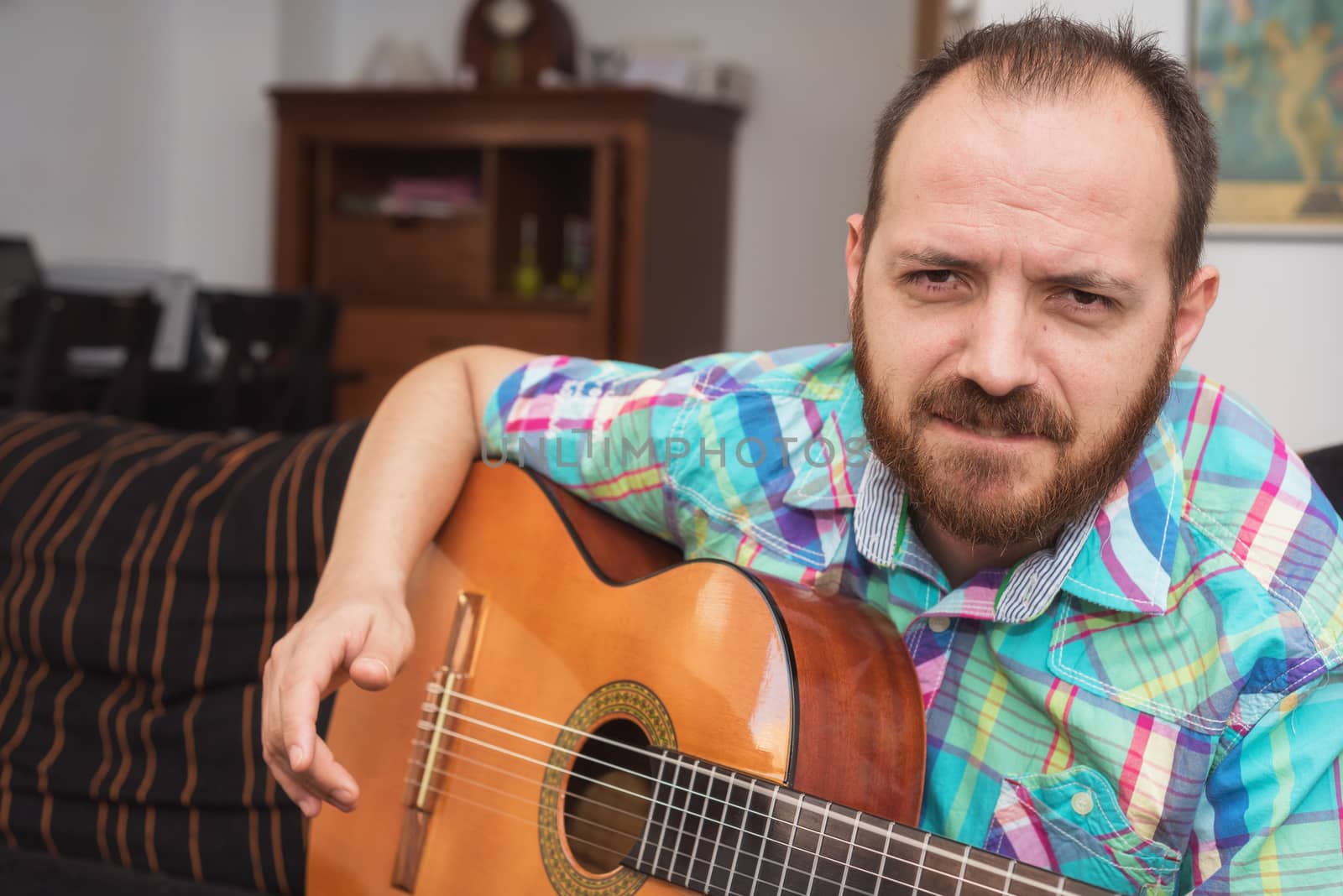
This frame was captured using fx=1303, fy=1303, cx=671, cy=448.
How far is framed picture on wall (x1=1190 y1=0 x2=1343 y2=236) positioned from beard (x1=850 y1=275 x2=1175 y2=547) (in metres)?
0.77

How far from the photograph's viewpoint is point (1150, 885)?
0.97 metres

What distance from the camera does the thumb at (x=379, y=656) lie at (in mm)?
1079

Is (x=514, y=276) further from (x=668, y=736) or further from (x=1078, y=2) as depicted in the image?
(x=668, y=736)

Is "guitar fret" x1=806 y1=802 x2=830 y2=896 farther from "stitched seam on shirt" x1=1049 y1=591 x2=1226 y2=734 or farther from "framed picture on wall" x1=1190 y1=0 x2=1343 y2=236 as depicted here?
"framed picture on wall" x1=1190 y1=0 x2=1343 y2=236

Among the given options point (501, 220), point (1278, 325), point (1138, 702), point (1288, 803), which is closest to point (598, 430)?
point (1138, 702)

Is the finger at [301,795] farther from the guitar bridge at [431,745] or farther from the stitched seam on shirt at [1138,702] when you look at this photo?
the stitched seam on shirt at [1138,702]

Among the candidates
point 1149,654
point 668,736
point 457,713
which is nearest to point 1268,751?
point 1149,654

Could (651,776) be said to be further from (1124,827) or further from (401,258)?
(401,258)

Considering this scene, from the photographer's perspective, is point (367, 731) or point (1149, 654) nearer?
point (1149, 654)

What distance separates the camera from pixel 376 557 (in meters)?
1.24

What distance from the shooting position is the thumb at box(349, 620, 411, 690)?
42.5 inches

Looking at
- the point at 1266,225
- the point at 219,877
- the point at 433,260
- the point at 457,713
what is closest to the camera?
the point at 457,713

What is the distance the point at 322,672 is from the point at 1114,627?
636mm

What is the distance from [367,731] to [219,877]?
1.36 feet
